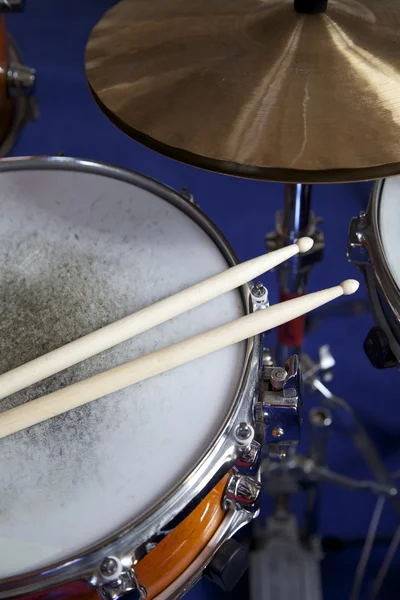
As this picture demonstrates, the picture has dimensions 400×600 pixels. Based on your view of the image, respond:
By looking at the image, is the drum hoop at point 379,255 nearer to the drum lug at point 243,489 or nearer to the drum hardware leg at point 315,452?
the drum lug at point 243,489

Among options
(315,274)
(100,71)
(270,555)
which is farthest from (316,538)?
(100,71)

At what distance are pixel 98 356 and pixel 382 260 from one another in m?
0.28

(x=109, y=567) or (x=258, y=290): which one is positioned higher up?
(x=258, y=290)

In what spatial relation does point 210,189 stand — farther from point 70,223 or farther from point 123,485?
point 123,485

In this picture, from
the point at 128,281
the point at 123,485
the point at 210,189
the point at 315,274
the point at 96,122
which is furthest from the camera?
the point at 96,122

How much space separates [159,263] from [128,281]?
0.04 metres

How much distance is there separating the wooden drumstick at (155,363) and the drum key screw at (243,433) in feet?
0.22

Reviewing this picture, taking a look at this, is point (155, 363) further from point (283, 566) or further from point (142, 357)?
point (283, 566)

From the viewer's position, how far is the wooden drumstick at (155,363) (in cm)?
50

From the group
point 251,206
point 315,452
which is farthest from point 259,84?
point 251,206

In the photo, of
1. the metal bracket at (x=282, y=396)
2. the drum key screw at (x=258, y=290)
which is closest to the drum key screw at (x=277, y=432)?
the metal bracket at (x=282, y=396)

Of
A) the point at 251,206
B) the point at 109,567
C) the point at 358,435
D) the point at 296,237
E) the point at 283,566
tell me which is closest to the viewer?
the point at 109,567

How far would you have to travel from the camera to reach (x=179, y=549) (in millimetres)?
572

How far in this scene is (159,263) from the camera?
→ 0.62 m
